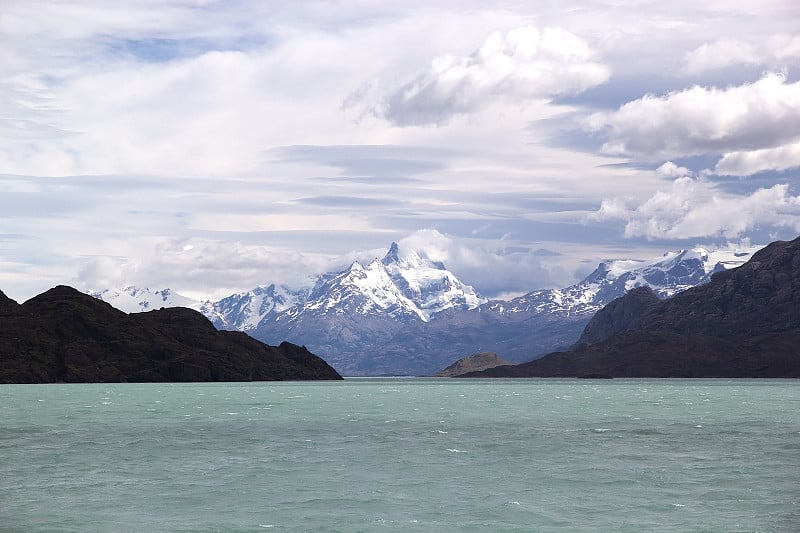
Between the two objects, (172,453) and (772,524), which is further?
(172,453)

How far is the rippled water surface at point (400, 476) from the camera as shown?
2335 inches

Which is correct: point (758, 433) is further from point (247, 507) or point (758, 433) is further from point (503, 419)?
point (247, 507)

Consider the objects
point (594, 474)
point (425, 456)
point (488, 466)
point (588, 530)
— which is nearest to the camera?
point (588, 530)

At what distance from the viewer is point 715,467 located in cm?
8188

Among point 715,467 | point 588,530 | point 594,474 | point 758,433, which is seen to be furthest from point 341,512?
point 758,433

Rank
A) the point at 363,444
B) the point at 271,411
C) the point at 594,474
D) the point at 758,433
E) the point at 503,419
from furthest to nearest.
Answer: the point at 271,411
the point at 503,419
the point at 758,433
the point at 363,444
the point at 594,474

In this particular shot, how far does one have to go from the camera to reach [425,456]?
90.6m

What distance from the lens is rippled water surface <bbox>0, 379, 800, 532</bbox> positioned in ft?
195

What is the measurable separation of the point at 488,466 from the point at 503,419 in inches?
2420

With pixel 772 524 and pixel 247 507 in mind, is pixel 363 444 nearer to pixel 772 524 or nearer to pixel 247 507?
pixel 247 507

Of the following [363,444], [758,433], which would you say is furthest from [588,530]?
[758,433]

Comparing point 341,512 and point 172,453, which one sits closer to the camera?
point 341,512

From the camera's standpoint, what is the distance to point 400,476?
77.2 m

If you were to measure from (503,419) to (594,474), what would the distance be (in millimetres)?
66321
